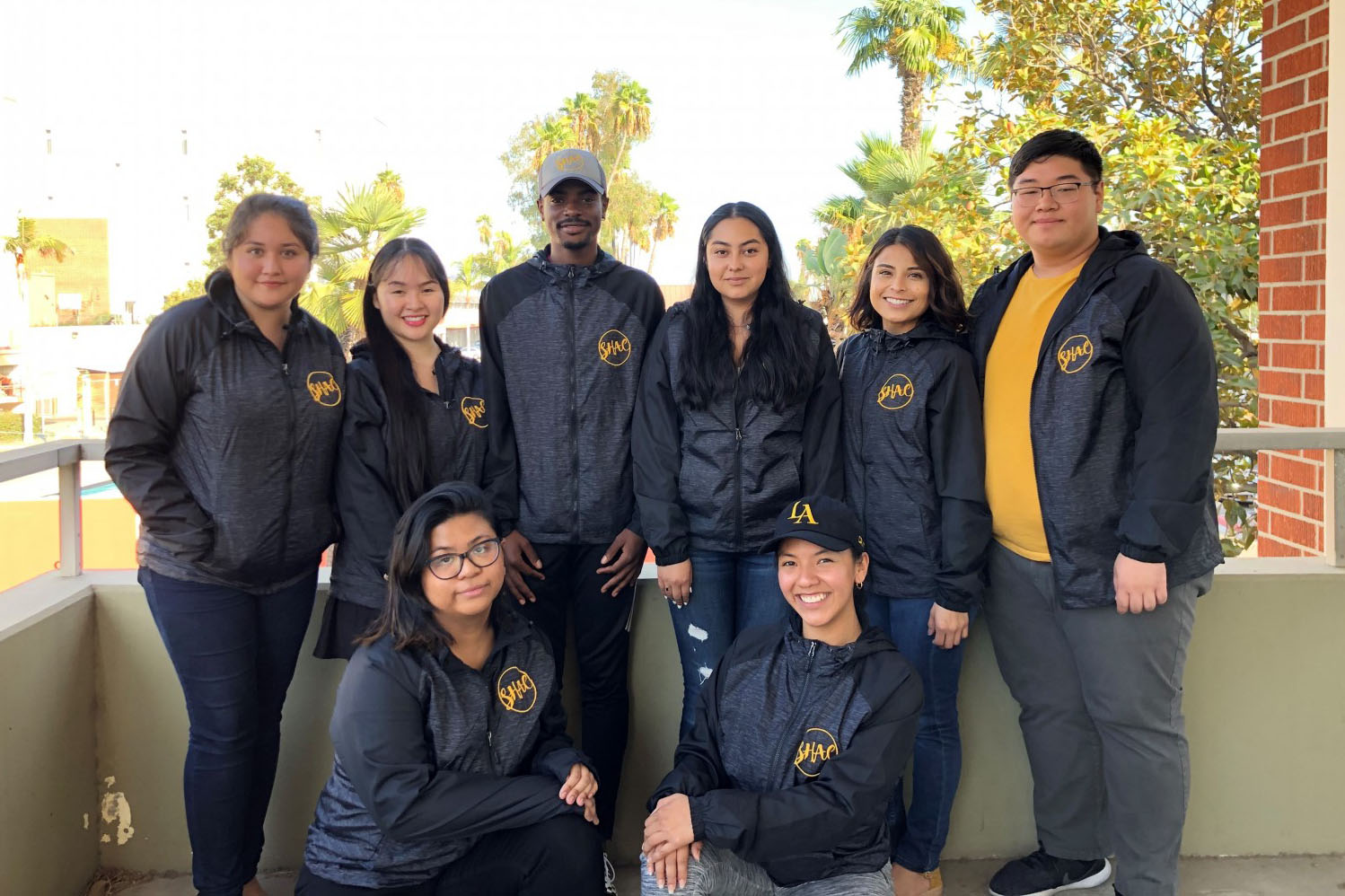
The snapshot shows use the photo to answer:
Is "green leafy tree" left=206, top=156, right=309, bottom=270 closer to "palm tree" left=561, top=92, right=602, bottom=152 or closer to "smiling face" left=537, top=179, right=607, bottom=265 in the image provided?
"palm tree" left=561, top=92, right=602, bottom=152

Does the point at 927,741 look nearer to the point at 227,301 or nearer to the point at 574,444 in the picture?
the point at 574,444

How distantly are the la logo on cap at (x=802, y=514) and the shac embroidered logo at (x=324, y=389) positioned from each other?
1134 millimetres

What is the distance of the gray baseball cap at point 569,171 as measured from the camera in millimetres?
2941

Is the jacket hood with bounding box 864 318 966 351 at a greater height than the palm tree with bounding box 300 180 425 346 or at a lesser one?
lesser

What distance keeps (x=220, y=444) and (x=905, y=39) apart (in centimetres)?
2278

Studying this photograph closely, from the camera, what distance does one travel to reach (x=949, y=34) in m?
21.6

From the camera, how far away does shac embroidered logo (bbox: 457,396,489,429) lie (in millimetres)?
2768

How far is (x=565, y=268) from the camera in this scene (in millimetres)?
2914

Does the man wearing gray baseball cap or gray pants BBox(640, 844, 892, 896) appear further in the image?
the man wearing gray baseball cap

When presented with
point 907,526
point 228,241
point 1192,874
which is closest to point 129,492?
point 228,241

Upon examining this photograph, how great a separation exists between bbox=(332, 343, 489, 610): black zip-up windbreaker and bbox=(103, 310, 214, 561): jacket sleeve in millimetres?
361

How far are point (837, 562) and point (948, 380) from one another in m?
0.60

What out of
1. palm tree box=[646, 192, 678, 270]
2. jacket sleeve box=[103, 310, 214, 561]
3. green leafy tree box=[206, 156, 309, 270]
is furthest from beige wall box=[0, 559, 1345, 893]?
palm tree box=[646, 192, 678, 270]

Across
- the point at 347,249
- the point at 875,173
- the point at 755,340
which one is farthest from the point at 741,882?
the point at 347,249
